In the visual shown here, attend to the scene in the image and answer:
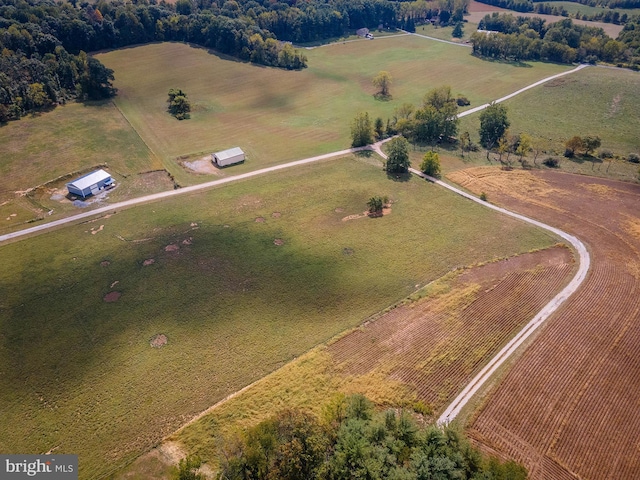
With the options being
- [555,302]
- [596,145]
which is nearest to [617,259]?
[555,302]

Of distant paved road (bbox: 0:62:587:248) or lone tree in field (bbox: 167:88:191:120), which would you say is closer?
distant paved road (bbox: 0:62:587:248)

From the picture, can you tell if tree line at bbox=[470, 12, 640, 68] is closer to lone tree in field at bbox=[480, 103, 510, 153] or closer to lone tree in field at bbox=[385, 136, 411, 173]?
lone tree in field at bbox=[480, 103, 510, 153]

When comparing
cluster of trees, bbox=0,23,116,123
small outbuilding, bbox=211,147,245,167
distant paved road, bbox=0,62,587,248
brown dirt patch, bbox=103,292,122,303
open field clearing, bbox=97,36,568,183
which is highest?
cluster of trees, bbox=0,23,116,123

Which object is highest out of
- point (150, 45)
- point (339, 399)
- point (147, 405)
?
point (150, 45)

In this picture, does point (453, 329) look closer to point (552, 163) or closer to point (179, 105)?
point (552, 163)

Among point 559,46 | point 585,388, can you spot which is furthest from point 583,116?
point 585,388

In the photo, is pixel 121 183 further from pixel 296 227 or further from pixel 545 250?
pixel 545 250

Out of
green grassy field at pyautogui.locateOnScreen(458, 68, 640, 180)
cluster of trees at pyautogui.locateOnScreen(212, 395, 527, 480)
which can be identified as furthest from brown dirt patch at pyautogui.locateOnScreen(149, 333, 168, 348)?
green grassy field at pyautogui.locateOnScreen(458, 68, 640, 180)
